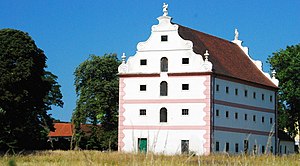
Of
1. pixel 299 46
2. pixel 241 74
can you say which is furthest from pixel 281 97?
pixel 241 74

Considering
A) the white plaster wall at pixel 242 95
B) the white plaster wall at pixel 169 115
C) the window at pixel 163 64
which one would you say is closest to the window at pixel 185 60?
the window at pixel 163 64

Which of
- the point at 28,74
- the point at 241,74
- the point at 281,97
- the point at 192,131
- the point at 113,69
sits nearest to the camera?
the point at 28,74

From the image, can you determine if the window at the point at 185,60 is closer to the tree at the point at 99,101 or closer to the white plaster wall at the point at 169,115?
the white plaster wall at the point at 169,115

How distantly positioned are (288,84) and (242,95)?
37.3ft

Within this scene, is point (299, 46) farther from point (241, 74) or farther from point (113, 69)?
point (113, 69)

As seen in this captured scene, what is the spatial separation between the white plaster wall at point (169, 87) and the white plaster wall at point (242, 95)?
1.79 metres

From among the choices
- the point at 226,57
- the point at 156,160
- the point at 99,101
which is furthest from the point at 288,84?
the point at 156,160

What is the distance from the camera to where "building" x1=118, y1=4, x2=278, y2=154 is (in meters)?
57.0

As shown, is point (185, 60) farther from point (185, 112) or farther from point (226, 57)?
point (226, 57)

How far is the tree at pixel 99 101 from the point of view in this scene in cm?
7544

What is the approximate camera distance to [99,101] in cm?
7581

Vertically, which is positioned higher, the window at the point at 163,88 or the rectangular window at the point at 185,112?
the window at the point at 163,88

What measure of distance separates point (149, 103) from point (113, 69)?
833 inches

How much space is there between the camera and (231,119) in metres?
60.6
